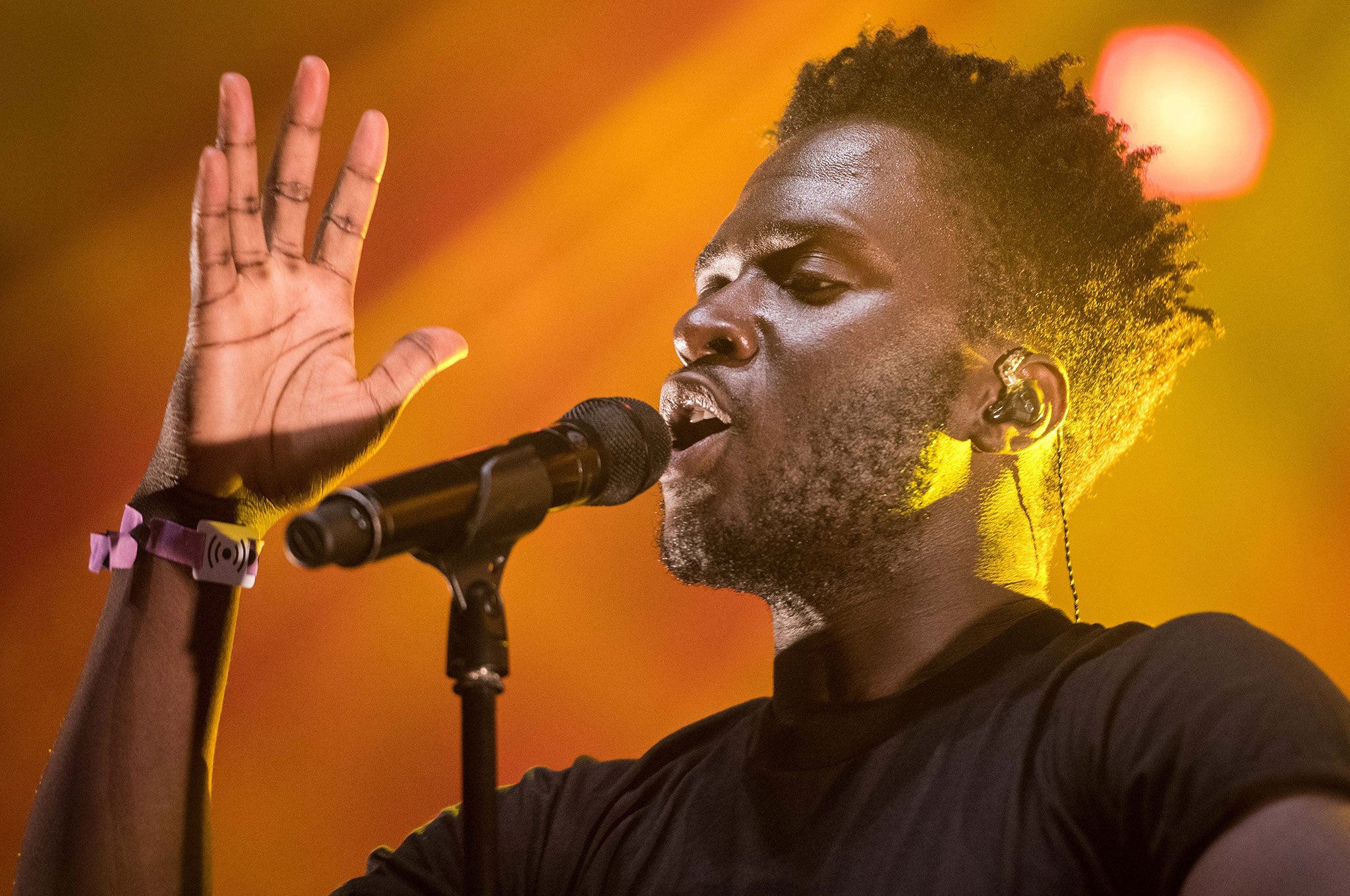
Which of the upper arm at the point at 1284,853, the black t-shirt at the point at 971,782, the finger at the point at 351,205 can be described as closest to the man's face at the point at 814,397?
the black t-shirt at the point at 971,782

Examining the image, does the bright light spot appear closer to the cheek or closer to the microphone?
the cheek

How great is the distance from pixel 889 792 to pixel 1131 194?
1801 mm

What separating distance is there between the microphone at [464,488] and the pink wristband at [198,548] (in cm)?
86

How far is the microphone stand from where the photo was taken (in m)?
1.36

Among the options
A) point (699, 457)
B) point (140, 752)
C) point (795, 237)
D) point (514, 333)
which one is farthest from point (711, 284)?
point (514, 333)

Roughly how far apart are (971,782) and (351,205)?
69.0 inches

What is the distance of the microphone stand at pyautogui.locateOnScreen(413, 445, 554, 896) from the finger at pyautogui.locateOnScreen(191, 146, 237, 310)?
1.12 m

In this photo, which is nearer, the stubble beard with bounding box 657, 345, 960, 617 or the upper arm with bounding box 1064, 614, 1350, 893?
the upper arm with bounding box 1064, 614, 1350, 893

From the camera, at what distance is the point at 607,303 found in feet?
13.9

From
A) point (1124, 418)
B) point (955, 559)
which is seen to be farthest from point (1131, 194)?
point (955, 559)

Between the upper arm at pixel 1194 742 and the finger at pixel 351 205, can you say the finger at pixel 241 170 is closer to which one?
the finger at pixel 351 205

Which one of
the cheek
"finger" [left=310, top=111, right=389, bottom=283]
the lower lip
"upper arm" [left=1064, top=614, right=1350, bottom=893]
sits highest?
"finger" [left=310, top=111, right=389, bottom=283]

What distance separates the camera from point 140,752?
82.1 inches

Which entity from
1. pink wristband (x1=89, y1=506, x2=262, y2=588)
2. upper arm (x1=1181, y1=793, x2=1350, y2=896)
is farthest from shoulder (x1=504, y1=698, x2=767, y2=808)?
upper arm (x1=1181, y1=793, x2=1350, y2=896)
